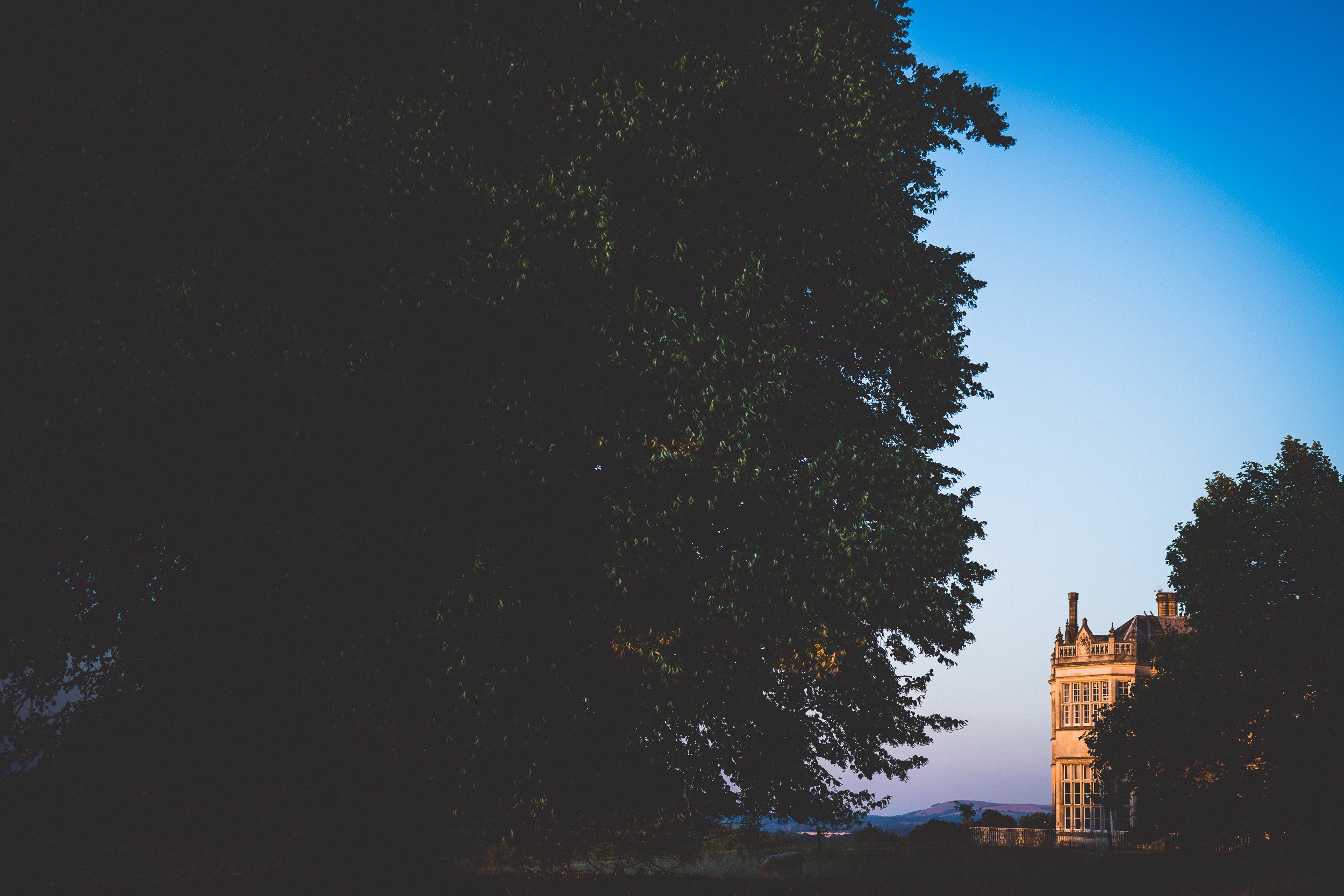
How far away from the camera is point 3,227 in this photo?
35.1 feet

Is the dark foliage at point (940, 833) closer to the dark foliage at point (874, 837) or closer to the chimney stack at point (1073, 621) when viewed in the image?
the dark foliage at point (874, 837)

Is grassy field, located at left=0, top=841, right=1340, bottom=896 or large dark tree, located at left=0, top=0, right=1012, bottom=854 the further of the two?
grassy field, located at left=0, top=841, right=1340, bottom=896

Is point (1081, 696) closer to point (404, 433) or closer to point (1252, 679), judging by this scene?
point (1252, 679)

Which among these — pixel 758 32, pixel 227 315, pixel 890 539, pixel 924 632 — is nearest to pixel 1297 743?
pixel 924 632

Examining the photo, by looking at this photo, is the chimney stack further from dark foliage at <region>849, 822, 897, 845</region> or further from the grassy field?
the grassy field

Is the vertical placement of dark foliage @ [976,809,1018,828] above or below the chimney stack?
below

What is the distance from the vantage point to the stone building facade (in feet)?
220

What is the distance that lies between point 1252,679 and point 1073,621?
46.0 metres

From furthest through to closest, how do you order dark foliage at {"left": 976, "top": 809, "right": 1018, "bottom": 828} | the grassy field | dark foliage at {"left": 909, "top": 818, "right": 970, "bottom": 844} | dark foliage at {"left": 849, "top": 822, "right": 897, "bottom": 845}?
dark foliage at {"left": 976, "top": 809, "right": 1018, "bottom": 828}, dark foliage at {"left": 909, "top": 818, "right": 970, "bottom": 844}, dark foliage at {"left": 849, "top": 822, "right": 897, "bottom": 845}, the grassy field

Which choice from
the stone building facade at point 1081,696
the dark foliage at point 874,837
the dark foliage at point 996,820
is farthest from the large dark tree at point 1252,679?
the dark foliage at point 996,820

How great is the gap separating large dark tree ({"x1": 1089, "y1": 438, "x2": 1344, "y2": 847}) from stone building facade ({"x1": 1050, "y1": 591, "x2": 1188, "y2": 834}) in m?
35.9

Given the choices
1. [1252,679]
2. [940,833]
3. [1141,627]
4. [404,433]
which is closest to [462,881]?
[404,433]

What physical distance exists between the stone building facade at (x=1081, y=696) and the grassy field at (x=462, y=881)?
4610cm

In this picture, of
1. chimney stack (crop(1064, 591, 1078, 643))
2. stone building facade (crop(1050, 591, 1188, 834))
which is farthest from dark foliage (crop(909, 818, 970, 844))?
chimney stack (crop(1064, 591, 1078, 643))
